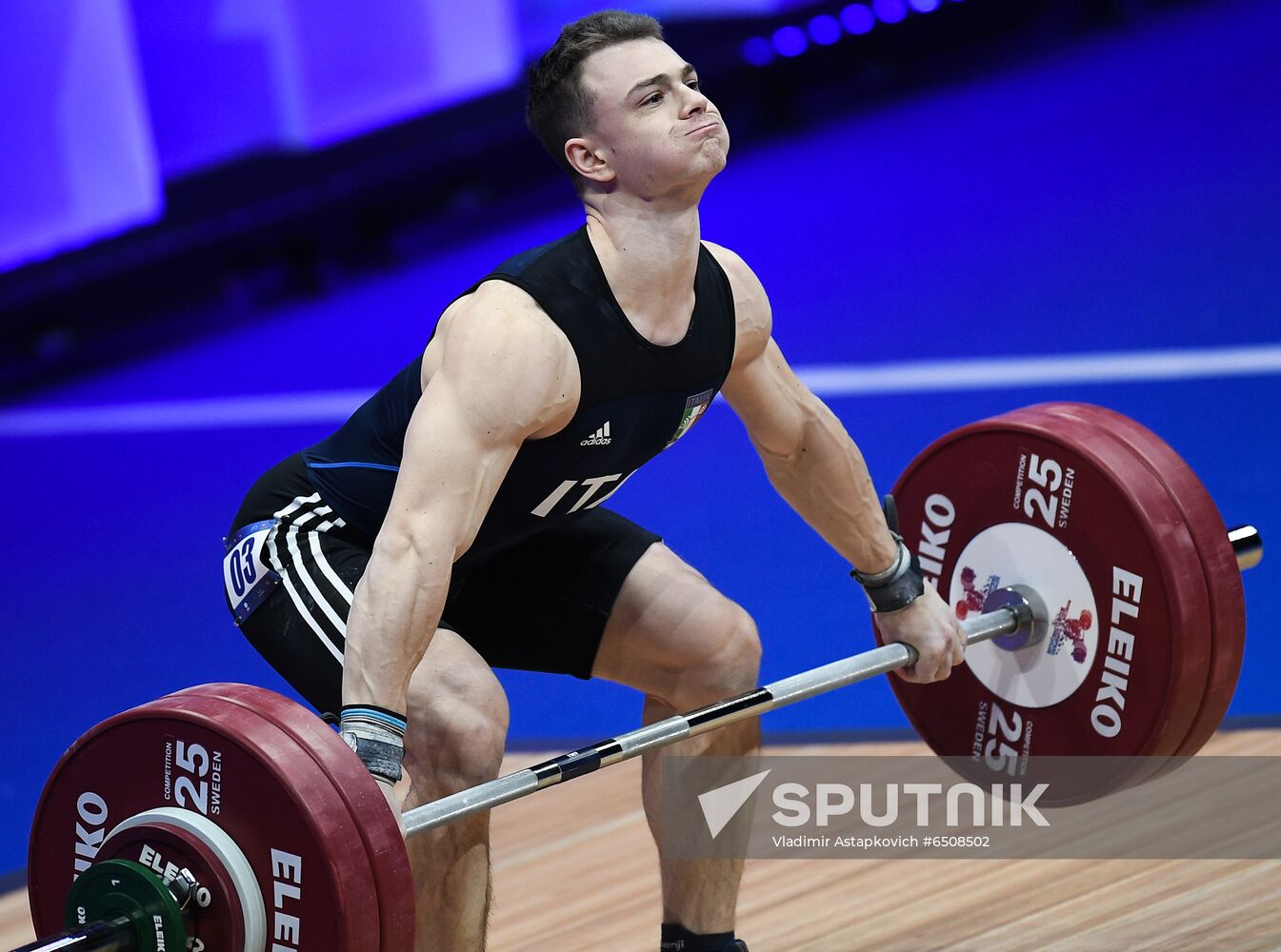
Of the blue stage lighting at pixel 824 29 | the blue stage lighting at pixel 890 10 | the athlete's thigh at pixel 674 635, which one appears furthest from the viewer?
the blue stage lighting at pixel 890 10

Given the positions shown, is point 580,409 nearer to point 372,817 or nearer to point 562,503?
point 562,503

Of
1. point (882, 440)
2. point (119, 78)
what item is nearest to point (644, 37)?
point (882, 440)

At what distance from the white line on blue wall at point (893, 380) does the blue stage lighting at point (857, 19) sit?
2899mm

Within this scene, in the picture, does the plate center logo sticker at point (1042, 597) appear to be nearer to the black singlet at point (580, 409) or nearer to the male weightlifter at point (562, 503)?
the male weightlifter at point (562, 503)

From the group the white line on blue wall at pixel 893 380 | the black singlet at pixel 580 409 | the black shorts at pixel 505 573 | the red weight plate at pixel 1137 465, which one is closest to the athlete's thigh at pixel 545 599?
the black shorts at pixel 505 573

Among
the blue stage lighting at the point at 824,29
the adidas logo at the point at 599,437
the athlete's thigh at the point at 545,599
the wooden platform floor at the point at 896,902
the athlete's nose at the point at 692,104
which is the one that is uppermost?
the blue stage lighting at the point at 824,29

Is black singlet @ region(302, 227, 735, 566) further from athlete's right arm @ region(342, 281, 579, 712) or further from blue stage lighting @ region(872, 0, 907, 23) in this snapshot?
blue stage lighting @ region(872, 0, 907, 23)

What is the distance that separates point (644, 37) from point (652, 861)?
5.10 ft

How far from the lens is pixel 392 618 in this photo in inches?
87.6

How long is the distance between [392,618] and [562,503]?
41 centimetres

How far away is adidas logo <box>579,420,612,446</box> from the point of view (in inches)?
96.3

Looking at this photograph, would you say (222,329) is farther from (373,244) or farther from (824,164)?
(824,164)

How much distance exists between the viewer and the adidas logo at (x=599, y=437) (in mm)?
2447

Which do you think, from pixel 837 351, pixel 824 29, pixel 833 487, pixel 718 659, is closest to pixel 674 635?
pixel 718 659
